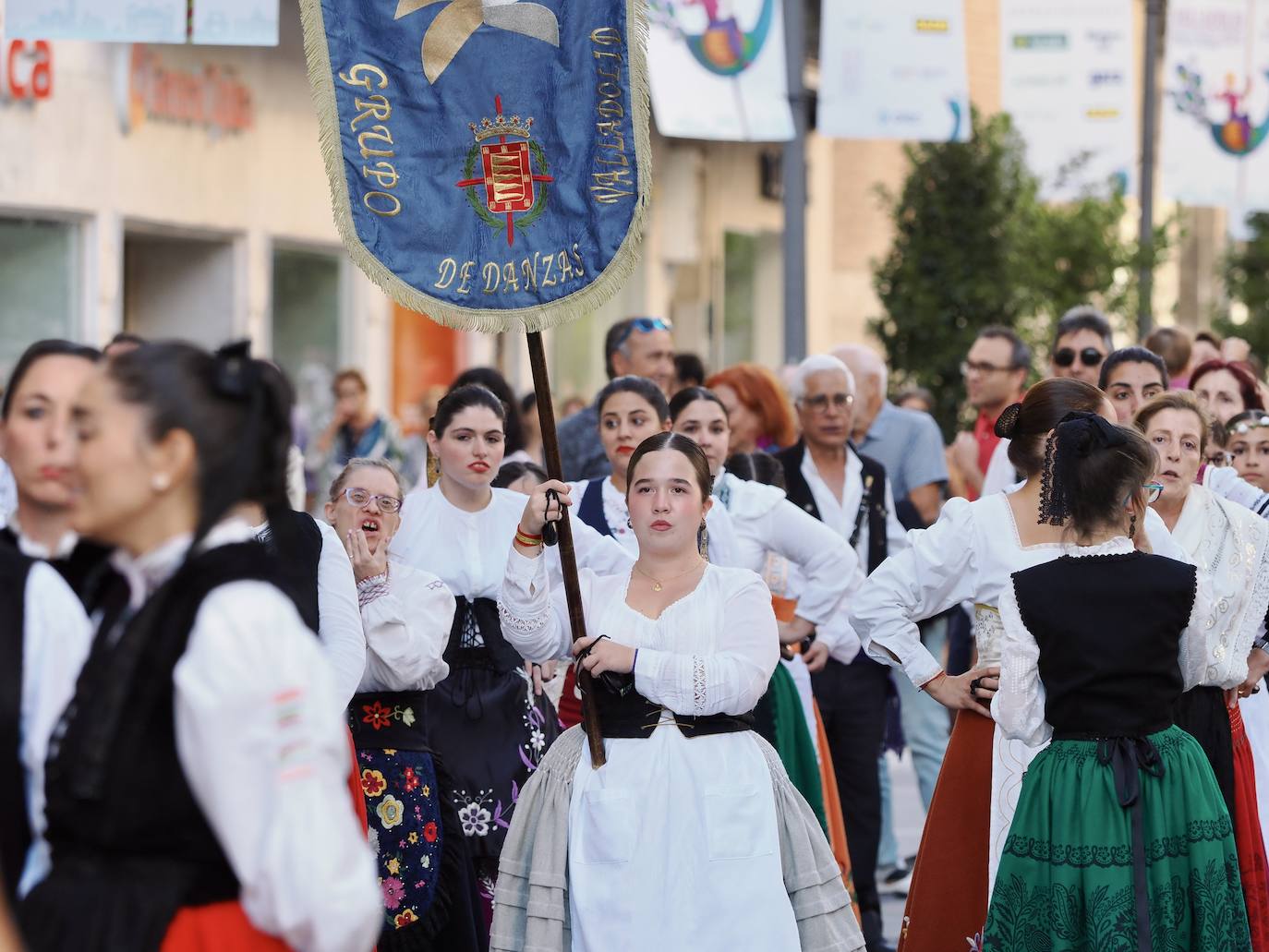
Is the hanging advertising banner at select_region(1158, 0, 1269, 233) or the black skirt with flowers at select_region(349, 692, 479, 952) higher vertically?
the hanging advertising banner at select_region(1158, 0, 1269, 233)

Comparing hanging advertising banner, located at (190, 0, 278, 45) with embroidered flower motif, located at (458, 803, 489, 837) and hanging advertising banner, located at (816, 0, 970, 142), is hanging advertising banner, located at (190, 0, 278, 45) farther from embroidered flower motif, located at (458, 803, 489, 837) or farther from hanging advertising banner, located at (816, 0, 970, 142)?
hanging advertising banner, located at (816, 0, 970, 142)

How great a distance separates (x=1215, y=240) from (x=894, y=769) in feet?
95.5

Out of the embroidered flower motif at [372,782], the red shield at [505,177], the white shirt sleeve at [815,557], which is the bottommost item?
the embroidered flower motif at [372,782]

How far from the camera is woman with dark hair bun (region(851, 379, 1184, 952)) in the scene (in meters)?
5.96

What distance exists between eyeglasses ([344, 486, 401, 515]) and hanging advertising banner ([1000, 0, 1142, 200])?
1081 centimetres

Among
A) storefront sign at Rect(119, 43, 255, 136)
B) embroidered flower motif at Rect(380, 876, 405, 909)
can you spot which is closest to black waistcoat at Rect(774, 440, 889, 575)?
embroidered flower motif at Rect(380, 876, 405, 909)

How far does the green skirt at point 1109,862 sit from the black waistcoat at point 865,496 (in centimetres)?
296

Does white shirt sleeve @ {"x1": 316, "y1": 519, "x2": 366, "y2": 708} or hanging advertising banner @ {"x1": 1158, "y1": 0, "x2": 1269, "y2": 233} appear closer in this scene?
white shirt sleeve @ {"x1": 316, "y1": 519, "x2": 366, "y2": 708}

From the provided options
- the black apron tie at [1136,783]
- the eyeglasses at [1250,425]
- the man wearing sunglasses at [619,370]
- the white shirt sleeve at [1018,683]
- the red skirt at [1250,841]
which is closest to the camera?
the black apron tie at [1136,783]

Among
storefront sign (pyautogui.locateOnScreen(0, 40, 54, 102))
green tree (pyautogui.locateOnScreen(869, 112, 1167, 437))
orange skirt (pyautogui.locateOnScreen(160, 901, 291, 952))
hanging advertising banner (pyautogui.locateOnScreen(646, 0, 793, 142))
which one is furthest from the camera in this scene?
green tree (pyautogui.locateOnScreen(869, 112, 1167, 437))

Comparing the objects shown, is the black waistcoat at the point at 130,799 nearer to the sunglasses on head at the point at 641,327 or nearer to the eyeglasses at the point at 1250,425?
the eyeglasses at the point at 1250,425

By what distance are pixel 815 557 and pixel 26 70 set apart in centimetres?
883

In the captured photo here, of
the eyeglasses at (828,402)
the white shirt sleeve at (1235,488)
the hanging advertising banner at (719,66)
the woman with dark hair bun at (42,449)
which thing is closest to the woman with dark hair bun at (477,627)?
the eyeglasses at (828,402)

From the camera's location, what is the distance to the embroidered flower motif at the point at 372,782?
242 inches
